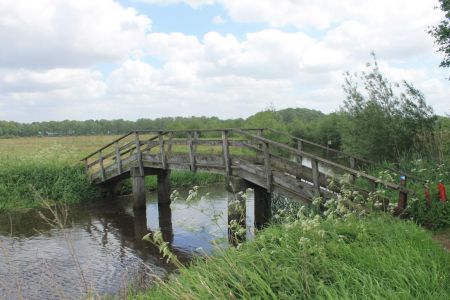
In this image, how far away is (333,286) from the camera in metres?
4.41

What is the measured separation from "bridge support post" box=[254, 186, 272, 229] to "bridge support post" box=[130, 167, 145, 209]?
6.44 m

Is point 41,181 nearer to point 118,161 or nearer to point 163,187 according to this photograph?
point 118,161

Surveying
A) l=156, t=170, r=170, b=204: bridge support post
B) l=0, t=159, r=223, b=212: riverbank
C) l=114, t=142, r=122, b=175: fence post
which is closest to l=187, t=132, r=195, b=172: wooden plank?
l=156, t=170, r=170, b=204: bridge support post

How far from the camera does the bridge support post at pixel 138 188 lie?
695 inches

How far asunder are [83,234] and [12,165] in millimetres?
7871

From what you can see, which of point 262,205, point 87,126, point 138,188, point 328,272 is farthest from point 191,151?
point 87,126

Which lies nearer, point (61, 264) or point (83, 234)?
point (61, 264)

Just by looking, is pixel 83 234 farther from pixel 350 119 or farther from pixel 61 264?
pixel 350 119

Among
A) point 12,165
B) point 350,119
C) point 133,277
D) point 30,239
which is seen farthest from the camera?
point 12,165

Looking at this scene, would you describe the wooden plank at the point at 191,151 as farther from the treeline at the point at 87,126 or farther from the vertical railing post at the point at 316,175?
the treeline at the point at 87,126

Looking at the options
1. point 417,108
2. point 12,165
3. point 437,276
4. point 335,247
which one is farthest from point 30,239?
point 417,108

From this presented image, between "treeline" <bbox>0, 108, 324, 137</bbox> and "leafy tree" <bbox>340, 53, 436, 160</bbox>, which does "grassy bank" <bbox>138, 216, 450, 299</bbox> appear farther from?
"treeline" <bbox>0, 108, 324, 137</bbox>

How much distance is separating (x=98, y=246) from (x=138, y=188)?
5262mm

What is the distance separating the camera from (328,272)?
15.7 ft
